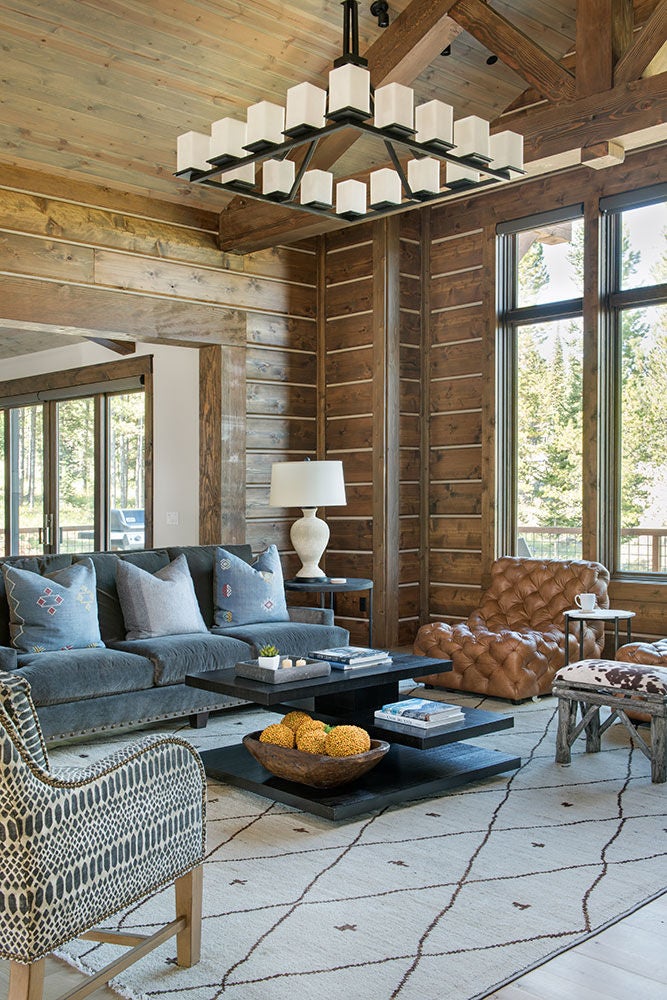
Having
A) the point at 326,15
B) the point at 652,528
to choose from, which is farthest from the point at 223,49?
the point at 652,528

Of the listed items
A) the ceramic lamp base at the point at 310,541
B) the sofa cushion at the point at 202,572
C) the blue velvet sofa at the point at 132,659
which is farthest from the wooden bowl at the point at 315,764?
the ceramic lamp base at the point at 310,541

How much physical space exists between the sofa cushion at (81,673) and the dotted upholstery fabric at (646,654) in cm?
250

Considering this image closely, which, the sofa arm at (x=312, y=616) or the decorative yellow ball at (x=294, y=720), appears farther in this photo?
the sofa arm at (x=312, y=616)

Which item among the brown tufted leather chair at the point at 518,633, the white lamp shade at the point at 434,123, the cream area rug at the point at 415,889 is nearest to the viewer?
the cream area rug at the point at 415,889

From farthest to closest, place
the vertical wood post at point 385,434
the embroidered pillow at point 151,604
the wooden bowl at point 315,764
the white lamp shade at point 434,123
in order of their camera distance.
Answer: the vertical wood post at point 385,434 → the embroidered pillow at point 151,604 → the white lamp shade at point 434,123 → the wooden bowl at point 315,764

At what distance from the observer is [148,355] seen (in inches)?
331

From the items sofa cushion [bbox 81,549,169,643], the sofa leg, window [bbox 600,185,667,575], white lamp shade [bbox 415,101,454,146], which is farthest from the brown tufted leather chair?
white lamp shade [bbox 415,101,454,146]

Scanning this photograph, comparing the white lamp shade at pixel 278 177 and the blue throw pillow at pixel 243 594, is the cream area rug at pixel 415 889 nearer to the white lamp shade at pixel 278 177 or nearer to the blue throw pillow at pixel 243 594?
the blue throw pillow at pixel 243 594

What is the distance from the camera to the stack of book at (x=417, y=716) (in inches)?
156

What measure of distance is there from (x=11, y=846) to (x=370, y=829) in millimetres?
1877

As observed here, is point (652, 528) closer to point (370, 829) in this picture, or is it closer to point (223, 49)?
point (370, 829)

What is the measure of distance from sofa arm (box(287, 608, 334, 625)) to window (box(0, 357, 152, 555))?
8.20ft

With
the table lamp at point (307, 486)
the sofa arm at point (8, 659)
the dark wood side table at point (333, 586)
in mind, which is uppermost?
the table lamp at point (307, 486)

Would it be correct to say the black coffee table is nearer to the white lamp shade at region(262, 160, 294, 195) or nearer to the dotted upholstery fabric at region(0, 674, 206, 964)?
the dotted upholstery fabric at region(0, 674, 206, 964)
